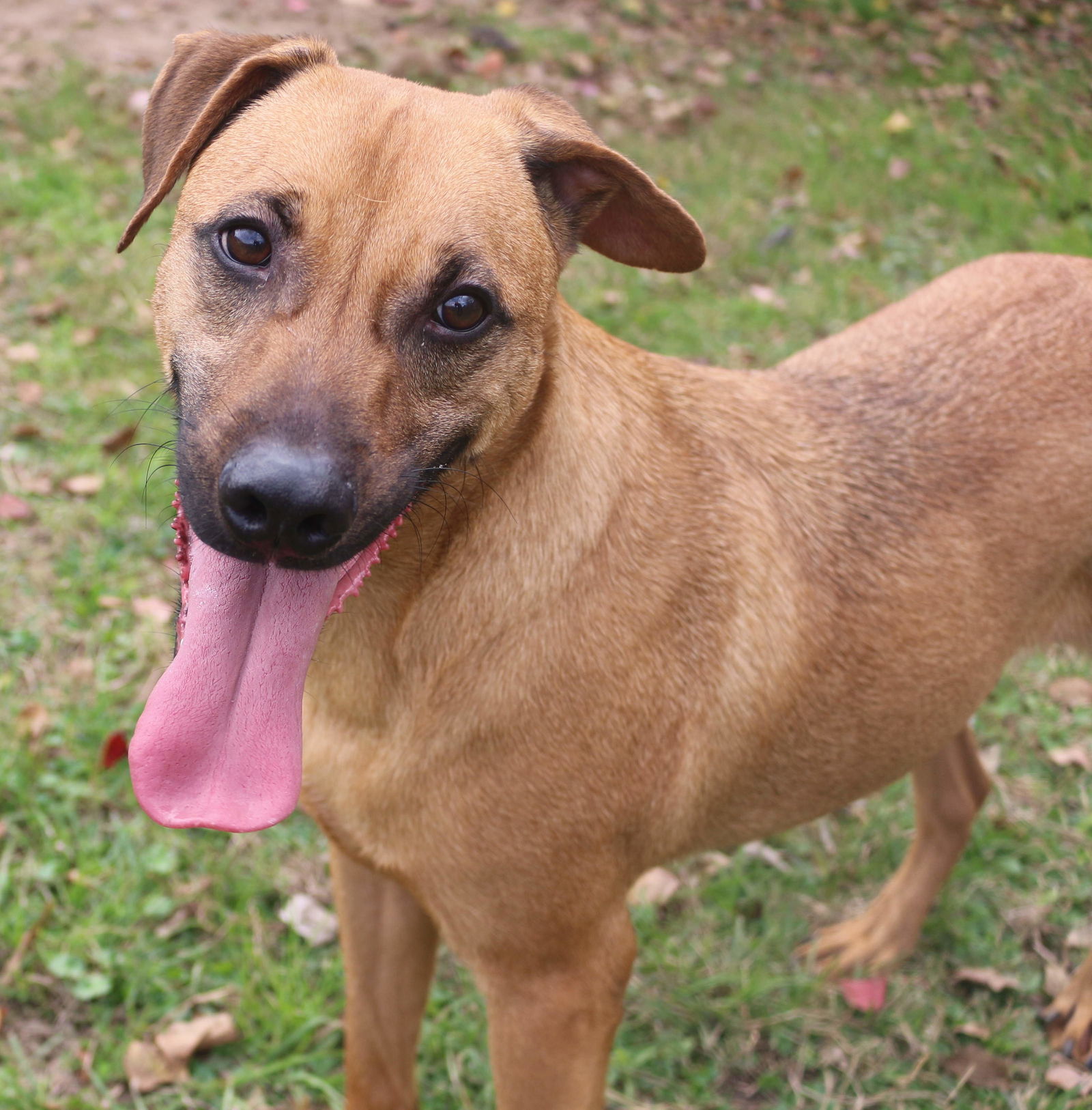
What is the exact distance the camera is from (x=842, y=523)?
9.13ft

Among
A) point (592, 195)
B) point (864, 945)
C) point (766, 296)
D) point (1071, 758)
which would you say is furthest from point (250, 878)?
point (766, 296)

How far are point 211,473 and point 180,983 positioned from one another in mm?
1993

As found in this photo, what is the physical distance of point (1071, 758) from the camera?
14.1 ft

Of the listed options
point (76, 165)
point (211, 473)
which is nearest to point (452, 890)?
point (211, 473)

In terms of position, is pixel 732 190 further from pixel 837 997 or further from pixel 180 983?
pixel 180 983

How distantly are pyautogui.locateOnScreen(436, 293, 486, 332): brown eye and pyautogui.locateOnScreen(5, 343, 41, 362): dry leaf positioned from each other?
3948 mm

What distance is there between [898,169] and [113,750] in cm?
655

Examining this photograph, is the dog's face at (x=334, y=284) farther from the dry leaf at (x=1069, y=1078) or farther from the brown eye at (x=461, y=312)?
the dry leaf at (x=1069, y=1078)

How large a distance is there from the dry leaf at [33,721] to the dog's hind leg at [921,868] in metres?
2.63

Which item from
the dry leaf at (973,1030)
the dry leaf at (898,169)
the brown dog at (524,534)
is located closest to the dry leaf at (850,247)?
the dry leaf at (898,169)

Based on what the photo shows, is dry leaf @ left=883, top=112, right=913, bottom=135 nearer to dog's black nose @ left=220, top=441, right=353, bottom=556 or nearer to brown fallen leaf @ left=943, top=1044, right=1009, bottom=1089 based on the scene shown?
brown fallen leaf @ left=943, top=1044, right=1009, bottom=1089

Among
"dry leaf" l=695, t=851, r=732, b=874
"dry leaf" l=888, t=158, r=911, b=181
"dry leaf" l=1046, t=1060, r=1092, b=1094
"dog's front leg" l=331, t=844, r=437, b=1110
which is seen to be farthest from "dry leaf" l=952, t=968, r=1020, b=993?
"dry leaf" l=888, t=158, r=911, b=181

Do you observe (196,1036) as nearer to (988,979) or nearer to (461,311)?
(461,311)

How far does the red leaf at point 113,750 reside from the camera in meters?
3.73
